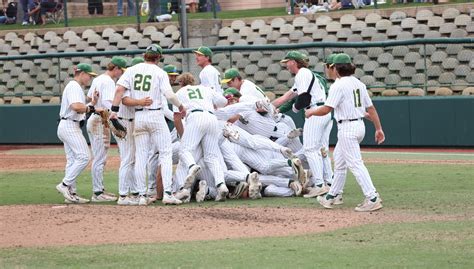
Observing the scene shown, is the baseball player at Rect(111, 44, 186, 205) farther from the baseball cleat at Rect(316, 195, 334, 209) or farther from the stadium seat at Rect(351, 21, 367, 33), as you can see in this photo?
the stadium seat at Rect(351, 21, 367, 33)

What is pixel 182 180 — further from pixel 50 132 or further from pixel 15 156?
pixel 50 132

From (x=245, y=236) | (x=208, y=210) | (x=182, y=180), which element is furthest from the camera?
(x=182, y=180)

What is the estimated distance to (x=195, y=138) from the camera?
45.8ft

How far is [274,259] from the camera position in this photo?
372 inches

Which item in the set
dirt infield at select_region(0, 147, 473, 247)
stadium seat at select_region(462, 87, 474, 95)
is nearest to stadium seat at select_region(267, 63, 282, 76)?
stadium seat at select_region(462, 87, 474, 95)

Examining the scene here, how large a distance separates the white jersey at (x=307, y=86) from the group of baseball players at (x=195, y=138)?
0.04 feet

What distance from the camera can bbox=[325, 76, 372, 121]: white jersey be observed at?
12.5m

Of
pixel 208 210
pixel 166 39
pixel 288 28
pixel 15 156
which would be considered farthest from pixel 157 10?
pixel 208 210

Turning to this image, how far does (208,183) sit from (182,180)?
37 cm

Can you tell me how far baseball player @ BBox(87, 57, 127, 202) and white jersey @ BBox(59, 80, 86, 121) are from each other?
265 mm

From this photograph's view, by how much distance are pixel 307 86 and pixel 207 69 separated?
2.46 meters

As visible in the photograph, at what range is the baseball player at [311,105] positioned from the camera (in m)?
14.4

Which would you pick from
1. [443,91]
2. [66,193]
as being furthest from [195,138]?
[443,91]

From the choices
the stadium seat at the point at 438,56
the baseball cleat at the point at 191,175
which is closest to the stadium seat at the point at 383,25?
the stadium seat at the point at 438,56
